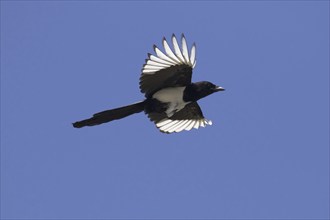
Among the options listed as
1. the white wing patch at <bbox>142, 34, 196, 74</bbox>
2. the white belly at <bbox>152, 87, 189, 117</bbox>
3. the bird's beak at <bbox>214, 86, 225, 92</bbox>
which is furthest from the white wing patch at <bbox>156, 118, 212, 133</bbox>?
the white wing patch at <bbox>142, 34, 196, 74</bbox>

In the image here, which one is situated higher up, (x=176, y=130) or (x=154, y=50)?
(x=154, y=50)

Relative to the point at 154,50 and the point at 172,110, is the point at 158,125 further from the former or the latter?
the point at 154,50

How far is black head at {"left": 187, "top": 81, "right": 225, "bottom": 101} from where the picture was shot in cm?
1281

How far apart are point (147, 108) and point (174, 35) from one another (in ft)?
3.23

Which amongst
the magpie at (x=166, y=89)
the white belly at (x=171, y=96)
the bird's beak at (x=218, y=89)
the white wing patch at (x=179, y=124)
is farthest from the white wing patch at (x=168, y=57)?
the white wing patch at (x=179, y=124)

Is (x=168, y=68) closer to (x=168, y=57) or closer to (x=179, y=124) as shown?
(x=168, y=57)

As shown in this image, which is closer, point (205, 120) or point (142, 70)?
point (142, 70)

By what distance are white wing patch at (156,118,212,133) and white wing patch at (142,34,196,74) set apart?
2.72 feet

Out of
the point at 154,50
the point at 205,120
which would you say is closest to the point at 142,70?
the point at 154,50

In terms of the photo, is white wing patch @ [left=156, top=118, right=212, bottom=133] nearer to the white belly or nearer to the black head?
the white belly

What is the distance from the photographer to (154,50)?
12422 millimetres

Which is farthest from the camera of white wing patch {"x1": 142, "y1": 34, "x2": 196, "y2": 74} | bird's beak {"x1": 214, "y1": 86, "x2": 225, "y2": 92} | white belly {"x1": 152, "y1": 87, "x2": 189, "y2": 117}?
bird's beak {"x1": 214, "y1": 86, "x2": 225, "y2": 92}

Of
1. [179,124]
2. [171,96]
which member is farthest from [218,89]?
[179,124]

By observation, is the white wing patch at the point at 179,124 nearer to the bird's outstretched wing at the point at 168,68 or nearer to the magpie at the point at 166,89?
the magpie at the point at 166,89
